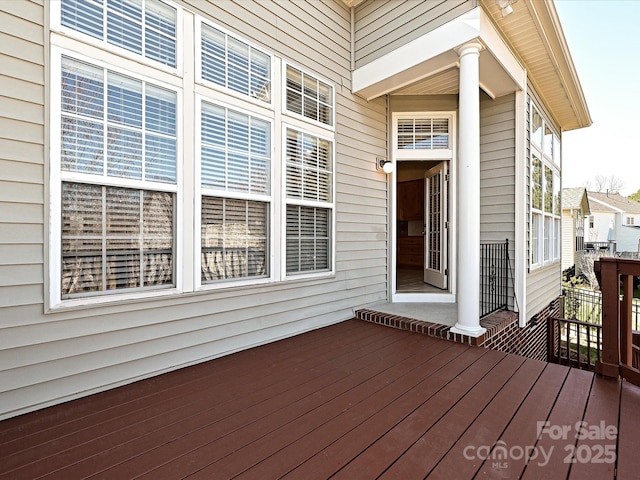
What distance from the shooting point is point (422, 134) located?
456cm

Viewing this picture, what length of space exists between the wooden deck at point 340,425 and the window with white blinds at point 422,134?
3.08m

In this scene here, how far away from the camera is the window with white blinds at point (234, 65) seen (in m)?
2.66

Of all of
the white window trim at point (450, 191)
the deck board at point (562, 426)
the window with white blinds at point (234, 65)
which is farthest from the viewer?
the white window trim at point (450, 191)

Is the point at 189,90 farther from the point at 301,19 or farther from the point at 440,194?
the point at 440,194

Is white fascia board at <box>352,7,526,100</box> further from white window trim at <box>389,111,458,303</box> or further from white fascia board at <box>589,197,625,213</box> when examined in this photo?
white fascia board at <box>589,197,625,213</box>

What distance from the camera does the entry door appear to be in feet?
15.3

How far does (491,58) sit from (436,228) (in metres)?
2.39

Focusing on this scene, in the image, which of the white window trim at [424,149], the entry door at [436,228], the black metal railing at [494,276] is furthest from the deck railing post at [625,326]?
the white window trim at [424,149]

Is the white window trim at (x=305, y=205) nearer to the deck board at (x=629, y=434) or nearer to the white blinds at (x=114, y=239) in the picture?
the white blinds at (x=114, y=239)

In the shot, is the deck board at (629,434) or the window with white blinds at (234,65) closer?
the deck board at (629,434)

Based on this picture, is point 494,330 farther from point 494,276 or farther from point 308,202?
point 308,202

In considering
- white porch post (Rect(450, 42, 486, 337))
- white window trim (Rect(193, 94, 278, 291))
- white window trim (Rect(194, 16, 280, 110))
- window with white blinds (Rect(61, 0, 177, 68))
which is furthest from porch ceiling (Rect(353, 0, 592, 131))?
window with white blinds (Rect(61, 0, 177, 68))

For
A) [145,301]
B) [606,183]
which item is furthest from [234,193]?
[606,183]

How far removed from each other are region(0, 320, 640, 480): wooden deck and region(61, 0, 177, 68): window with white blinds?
2.44 metres
